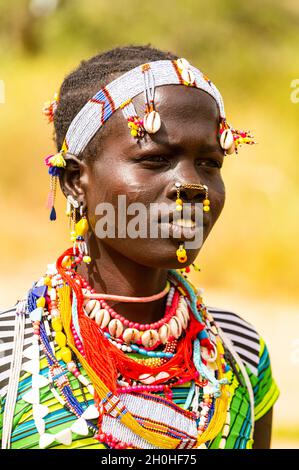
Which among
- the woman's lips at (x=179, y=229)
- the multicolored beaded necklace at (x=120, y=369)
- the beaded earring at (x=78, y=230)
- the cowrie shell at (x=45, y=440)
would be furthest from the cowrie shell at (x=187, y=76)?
the cowrie shell at (x=45, y=440)

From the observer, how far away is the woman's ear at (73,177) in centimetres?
270

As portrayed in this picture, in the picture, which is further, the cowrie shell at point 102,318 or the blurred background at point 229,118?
the blurred background at point 229,118

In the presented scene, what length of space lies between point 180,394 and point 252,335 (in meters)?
0.61

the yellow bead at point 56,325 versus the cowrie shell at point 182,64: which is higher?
the cowrie shell at point 182,64

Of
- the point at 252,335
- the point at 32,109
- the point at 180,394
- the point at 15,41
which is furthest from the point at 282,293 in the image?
the point at 180,394

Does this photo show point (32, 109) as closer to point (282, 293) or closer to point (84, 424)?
point (282, 293)

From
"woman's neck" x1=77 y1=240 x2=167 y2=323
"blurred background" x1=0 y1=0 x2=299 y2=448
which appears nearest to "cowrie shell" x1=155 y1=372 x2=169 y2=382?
"woman's neck" x1=77 y1=240 x2=167 y2=323

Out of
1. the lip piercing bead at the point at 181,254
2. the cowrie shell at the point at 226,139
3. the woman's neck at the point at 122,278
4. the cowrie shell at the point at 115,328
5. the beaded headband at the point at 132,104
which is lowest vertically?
the cowrie shell at the point at 115,328

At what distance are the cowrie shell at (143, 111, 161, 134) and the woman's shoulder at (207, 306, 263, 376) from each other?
105cm

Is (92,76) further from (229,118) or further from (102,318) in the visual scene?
(229,118)

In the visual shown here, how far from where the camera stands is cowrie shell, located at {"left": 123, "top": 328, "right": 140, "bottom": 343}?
2.64 metres

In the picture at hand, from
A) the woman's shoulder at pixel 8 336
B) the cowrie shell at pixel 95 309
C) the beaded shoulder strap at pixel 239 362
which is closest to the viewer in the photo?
the woman's shoulder at pixel 8 336

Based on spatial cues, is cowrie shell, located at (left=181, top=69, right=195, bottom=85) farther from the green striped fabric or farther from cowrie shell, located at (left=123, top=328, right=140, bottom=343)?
the green striped fabric

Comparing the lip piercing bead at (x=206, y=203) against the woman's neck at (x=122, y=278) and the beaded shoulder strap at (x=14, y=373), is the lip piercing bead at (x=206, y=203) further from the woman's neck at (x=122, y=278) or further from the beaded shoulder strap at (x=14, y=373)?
→ the beaded shoulder strap at (x=14, y=373)
